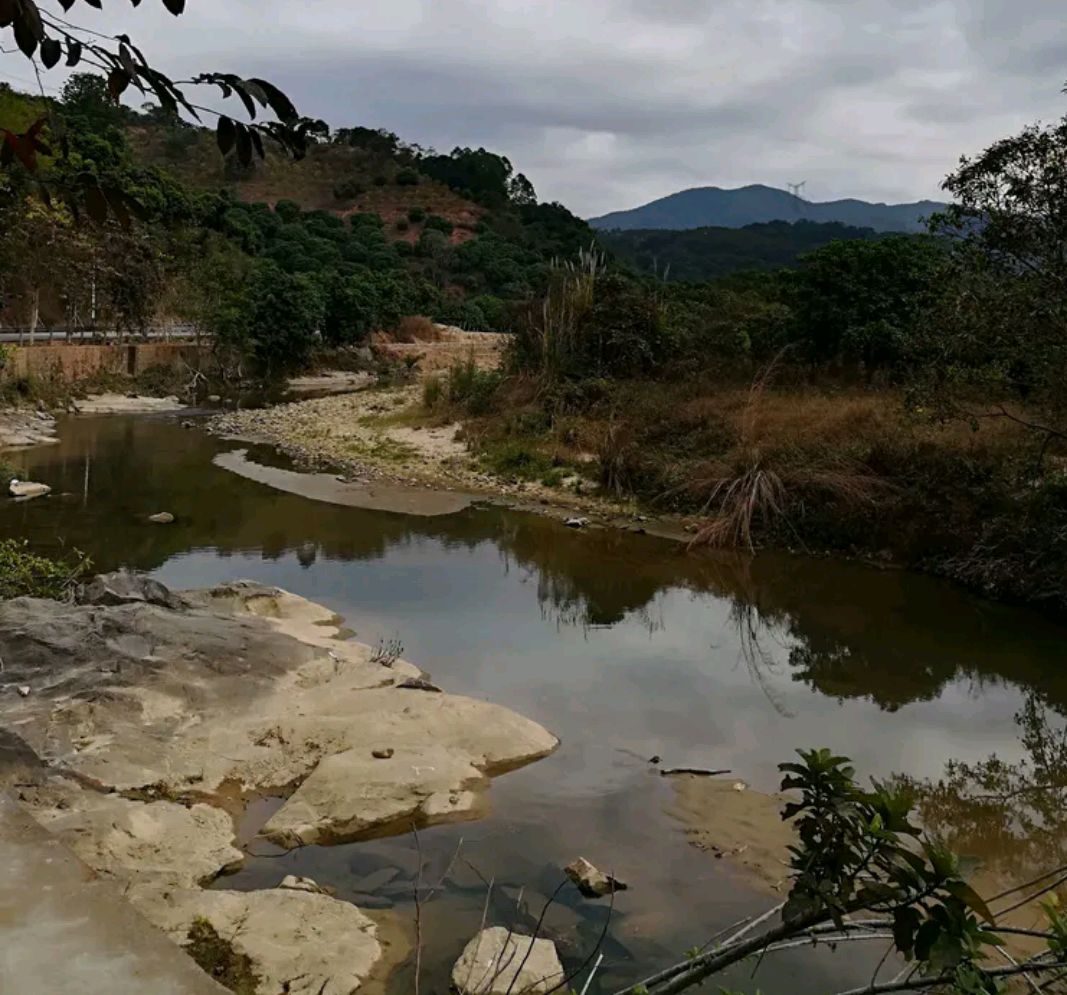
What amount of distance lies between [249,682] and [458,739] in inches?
65.5

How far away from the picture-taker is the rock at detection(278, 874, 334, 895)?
15.4ft

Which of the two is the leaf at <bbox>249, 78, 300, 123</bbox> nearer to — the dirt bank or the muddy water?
the muddy water

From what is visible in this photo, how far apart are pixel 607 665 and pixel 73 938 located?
240 inches

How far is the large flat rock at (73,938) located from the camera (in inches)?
104

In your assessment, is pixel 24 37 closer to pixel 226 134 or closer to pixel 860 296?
pixel 226 134

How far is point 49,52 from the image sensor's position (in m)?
1.78

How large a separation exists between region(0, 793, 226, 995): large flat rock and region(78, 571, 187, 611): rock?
5.16 meters

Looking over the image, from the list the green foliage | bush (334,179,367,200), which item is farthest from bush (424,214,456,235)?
the green foliage

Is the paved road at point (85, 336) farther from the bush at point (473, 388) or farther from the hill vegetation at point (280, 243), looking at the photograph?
the bush at point (473, 388)

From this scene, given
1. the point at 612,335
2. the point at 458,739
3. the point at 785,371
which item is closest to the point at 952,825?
the point at 458,739

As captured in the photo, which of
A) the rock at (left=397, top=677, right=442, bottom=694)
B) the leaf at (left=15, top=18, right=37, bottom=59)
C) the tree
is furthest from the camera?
the tree

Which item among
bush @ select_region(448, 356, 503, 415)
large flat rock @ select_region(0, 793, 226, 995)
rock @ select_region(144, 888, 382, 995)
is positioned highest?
bush @ select_region(448, 356, 503, 415)

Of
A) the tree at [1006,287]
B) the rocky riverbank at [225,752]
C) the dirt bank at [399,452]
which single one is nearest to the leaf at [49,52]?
the rocky riverbank at [225,752]

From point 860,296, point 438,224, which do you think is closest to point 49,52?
point 860,296
